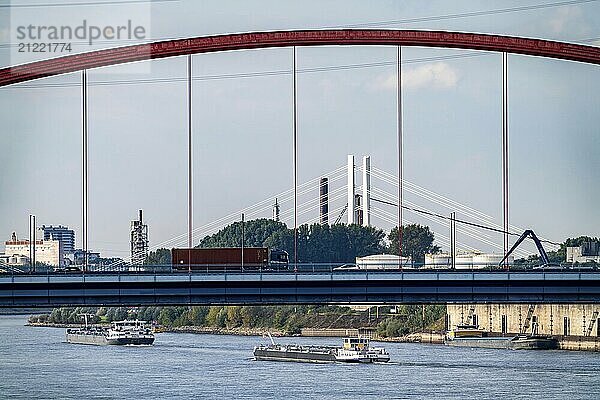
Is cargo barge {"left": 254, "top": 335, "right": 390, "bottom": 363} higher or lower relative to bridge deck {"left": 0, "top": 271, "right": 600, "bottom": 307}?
lower

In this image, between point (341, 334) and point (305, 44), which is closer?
point (305, 44)

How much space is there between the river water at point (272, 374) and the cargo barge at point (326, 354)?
1210 millimetres

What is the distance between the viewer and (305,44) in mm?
45062

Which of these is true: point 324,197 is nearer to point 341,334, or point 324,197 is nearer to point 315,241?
point 315,241

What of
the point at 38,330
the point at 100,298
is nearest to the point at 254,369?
the point at 100,298

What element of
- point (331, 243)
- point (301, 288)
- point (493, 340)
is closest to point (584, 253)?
point (493, 340)

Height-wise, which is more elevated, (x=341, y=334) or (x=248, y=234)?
(x=248, y=234)

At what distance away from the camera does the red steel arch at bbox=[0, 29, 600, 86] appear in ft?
146

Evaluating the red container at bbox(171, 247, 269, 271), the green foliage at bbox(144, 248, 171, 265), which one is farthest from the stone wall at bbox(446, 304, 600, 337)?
the red container at bbox(171, 247, 269, 271)

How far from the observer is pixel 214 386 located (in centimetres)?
5678

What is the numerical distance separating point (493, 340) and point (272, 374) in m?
27.5

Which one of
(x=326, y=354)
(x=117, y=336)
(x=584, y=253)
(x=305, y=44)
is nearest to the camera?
(x=305, y=44)

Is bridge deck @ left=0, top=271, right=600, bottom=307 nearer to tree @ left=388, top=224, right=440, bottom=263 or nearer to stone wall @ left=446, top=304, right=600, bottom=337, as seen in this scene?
stone wall @ left=446, top=304, right=600, bottom=337

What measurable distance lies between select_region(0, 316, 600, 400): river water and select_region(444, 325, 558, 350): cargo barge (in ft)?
6.93
